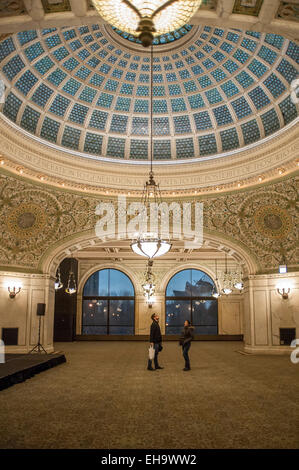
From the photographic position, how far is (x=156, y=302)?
71.7 ft

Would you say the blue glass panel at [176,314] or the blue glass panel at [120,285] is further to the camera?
the blue glass panel at [120,285]

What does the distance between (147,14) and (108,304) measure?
66.9 ft

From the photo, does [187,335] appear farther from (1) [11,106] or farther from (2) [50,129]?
(1) [11,106]

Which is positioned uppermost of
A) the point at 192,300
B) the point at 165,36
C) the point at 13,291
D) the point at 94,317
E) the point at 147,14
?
the point at 165,36

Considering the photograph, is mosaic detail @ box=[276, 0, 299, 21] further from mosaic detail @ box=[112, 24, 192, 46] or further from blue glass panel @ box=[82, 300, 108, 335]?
blue glass panel @ box=[82, 300, 108, 335]

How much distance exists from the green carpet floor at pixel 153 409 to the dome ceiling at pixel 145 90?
8.79 m

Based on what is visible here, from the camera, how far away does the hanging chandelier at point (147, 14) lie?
10.4ft

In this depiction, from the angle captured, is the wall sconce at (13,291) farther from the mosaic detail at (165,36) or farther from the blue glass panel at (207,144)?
the mosaic detail at (165,36)

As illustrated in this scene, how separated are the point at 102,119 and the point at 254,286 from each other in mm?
8866

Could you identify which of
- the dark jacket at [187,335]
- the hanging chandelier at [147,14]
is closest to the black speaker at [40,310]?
the dark jacket at [187,335]

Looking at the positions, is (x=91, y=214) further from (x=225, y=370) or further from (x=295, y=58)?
(x=295, y=58)

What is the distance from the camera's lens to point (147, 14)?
3.20 meters

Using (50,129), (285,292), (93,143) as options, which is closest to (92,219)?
(93,143)

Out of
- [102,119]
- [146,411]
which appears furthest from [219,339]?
[146,411]
